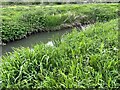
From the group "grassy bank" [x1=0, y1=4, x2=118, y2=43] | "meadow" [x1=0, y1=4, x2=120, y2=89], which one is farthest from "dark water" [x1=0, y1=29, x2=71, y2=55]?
"meadow" [x1=0, y1=4, x2=120, y2=89]

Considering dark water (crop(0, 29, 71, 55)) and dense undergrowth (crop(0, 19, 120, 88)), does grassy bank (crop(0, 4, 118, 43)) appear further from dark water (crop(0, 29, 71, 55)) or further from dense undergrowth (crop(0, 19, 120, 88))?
dense undergrowth (crop(0, 19, 120, 88))

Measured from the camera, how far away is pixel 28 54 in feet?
14.2

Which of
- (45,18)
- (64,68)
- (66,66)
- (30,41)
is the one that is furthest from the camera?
(45,18)

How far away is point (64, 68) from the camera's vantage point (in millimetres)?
3809

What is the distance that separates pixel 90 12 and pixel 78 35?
22.3ft

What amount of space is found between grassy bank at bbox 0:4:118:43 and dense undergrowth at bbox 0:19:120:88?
4.66m

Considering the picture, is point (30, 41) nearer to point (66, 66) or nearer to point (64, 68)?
point (66, 66)

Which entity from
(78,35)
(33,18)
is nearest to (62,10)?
(33,18)

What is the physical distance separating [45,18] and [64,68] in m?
7.28

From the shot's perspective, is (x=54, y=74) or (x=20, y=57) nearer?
(x=54, y=74)

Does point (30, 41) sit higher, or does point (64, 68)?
point (64, 68)

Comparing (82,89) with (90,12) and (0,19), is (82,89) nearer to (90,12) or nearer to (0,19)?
(0,19)

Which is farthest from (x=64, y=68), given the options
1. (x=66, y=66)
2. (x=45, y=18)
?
(x=45, y=18)

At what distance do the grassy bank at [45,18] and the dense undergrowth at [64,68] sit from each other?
466cm
